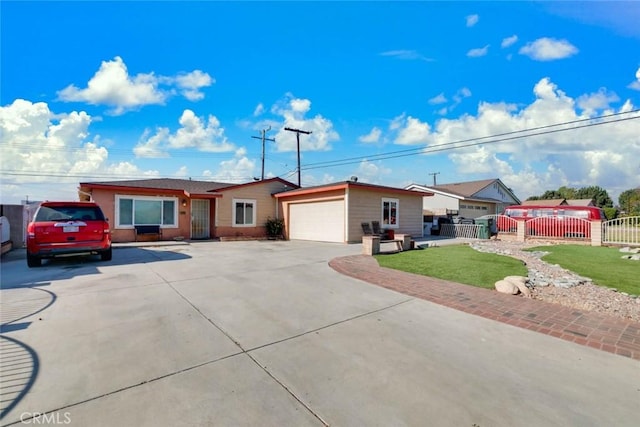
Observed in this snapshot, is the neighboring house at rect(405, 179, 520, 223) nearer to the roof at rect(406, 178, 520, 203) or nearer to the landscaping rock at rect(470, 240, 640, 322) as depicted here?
the roof at rect(406, 178, 520, 203)

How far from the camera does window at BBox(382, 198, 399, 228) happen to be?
16.2 m

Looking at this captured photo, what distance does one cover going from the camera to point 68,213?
8102 millimetres

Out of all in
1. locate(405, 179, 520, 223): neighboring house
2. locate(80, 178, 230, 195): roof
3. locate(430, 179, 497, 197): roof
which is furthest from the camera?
locate(430, 179, 497, 197): roof

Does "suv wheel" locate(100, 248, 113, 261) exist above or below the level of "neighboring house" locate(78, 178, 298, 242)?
below

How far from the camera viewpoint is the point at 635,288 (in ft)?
18.4

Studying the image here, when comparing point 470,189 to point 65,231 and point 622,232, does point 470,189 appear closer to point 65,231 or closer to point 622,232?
point 622,232

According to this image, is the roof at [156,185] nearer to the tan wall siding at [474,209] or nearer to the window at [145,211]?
the window at [145,211]

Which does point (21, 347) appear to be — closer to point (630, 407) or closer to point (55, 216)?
point (630, 407)

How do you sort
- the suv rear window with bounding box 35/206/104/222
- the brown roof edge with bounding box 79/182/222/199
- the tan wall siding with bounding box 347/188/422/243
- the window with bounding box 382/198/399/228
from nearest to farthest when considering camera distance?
the suv rear window with bounding box 35/206/104/222, the brown roof edge with bounding box 79/182/222/199, the tan wall siding with bounding box 347/188/422/243, the window with bounding box 382/198/399/228

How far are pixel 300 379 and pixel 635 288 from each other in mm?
6957

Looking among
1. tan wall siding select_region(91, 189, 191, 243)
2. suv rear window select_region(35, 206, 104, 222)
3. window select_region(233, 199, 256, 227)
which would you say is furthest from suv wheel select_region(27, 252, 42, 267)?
window select_region(233, 199, 256, 227)

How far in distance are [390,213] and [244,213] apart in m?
8.58

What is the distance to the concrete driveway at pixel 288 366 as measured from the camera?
2.14m

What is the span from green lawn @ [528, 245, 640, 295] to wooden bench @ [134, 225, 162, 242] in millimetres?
16768
